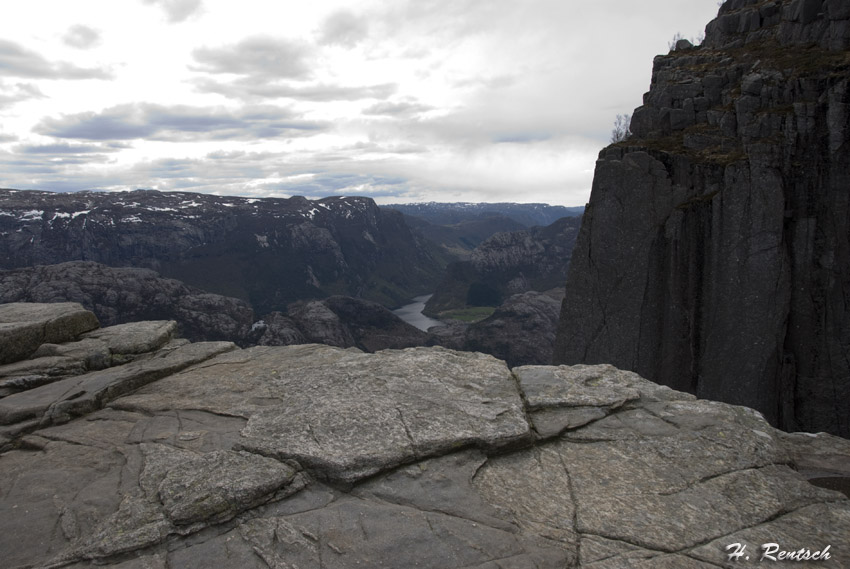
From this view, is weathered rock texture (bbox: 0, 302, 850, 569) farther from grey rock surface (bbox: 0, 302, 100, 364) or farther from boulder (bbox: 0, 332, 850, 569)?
grey rock surface (bbox: 0, 302, 100, 364)

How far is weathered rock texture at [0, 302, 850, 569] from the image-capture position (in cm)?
997

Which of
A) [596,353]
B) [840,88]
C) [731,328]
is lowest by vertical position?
[596,353]

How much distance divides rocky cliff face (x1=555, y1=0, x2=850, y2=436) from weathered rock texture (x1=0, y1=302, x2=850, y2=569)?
1113 inches

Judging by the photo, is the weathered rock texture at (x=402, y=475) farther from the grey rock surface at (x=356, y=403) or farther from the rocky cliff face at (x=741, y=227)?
→ the rocky cliff face at (x=741, y=227)

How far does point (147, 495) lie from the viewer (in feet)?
36.7

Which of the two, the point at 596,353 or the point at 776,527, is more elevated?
the point at 776,527

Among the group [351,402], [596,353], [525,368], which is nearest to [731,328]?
[596,353]

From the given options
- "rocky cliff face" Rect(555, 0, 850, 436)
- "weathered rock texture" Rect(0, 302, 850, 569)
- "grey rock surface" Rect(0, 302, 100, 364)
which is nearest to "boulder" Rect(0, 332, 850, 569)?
"weathered rock texture" Rect(0, 302, 850, 569)

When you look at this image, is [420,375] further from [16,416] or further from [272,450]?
[16,416]

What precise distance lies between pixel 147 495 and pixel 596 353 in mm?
45303

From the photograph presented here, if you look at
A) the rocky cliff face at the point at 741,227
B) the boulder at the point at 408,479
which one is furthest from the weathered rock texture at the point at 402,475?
the rocky cliff face at the point at 741,227

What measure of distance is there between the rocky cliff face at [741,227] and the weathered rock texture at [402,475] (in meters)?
28.3

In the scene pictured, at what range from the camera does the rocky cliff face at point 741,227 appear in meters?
38.2

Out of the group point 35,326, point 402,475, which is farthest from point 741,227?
point 35,326
